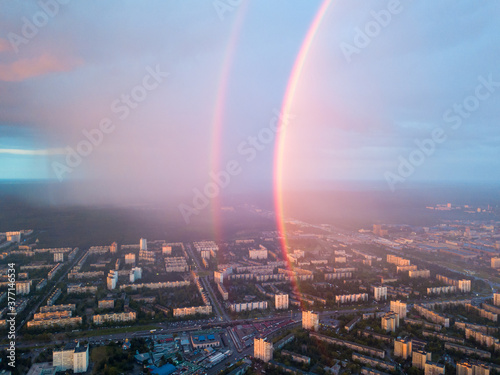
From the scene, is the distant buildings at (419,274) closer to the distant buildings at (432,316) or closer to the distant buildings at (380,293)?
the distant buildings at (380,293)

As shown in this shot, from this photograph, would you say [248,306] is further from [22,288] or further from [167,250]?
[167,250]

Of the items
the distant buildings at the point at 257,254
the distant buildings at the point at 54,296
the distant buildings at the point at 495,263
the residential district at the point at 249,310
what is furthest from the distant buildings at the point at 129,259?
the distant buildings at the point at 495,263

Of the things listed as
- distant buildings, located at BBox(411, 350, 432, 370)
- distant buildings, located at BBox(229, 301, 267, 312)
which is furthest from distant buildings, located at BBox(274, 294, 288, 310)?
distant buildings, located at BBox(411, 350, 432, 370)

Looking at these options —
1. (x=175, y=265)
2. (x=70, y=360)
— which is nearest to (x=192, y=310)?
(x=70, y=360)

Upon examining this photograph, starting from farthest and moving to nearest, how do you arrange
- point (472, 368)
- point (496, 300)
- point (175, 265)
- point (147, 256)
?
point (147, 256), point (175, 265), point (496, 300), point (472, 368)

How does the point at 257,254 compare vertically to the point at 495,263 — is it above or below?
above

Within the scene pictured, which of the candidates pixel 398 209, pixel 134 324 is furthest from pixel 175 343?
pixel 398 209

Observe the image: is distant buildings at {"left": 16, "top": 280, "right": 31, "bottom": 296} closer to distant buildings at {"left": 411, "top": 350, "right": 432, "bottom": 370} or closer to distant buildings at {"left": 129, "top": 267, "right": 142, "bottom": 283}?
distant buildings at {"left": 129, "top": 267, "right": 142, "bottom": 283}

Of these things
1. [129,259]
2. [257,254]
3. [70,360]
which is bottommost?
[70,360]
